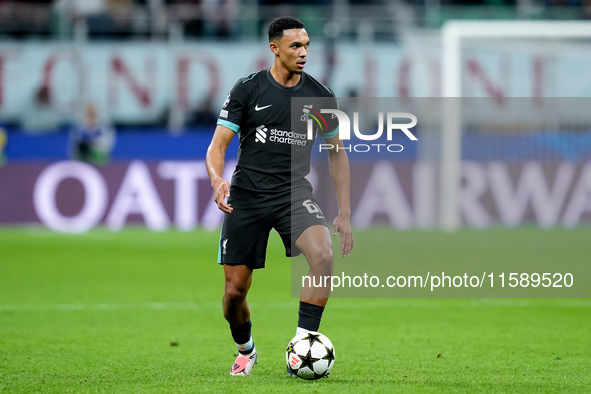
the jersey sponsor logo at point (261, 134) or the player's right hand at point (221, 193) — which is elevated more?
the jersey sponsor logo at point (261, 134)

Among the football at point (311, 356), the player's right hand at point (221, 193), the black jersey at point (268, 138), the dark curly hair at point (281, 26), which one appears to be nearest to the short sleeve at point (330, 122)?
the black jersey at point (268, 138)

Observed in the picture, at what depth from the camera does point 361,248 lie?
15617 millimetres

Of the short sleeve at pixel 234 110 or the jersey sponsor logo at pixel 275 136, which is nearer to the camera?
the short sleeve at pixel 234 110

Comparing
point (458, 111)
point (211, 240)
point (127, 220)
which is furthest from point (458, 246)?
point (127, 220)

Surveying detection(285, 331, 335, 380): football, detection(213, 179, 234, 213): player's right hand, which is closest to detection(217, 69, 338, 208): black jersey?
detection(213, 179, 234, 213): player's right hand

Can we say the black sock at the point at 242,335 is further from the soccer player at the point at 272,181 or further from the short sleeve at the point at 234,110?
the short sleeve at the point at 234,110

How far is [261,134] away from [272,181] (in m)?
0.30

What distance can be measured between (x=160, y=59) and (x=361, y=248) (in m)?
6.90

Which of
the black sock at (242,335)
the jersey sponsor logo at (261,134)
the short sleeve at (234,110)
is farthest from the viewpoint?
the black sock at (242,335)

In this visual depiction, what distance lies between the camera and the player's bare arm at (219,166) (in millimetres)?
5676

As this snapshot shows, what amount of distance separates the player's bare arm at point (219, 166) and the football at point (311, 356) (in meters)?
0.89

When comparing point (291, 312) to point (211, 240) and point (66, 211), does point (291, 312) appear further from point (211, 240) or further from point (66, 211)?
point (66, 211)

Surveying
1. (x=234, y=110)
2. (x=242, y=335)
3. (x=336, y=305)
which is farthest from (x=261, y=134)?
(x=336, y=305)

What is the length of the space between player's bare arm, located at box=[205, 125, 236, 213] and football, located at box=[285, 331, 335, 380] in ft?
2.91
